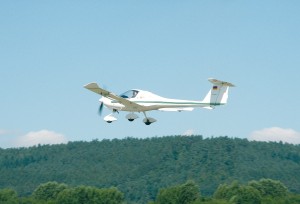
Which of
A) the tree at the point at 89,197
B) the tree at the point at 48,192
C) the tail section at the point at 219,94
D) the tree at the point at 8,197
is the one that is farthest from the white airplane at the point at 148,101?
the tree at the point at 48,192

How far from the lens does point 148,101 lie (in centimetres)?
5466

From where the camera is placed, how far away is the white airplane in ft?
170

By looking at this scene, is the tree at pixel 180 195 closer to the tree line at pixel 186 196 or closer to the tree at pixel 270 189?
the tree line at pixel 186 196

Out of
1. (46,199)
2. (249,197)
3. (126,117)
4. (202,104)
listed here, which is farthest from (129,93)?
(46,199)

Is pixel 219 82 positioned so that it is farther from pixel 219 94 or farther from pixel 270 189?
pixel 270 189

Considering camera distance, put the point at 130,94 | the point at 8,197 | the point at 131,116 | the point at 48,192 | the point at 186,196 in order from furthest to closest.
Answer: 1. the point at 48,192
2. the point at 8,197
3. the point at 186,196
4. the point at 130,94
5. the point at 131,116

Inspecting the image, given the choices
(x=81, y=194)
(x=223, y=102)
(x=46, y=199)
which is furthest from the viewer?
(x=46, y=199)

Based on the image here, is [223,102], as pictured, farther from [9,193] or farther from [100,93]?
[9,193]

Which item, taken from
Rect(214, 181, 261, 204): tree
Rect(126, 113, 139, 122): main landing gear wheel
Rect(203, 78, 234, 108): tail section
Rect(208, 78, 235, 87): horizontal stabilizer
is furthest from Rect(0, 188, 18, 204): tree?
Rect(208, 78, 235, 87): horizontal stabilizer

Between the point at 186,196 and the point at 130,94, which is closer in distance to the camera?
the point at 130,94

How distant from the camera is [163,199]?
508 feet

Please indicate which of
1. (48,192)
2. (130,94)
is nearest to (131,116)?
(130,94)

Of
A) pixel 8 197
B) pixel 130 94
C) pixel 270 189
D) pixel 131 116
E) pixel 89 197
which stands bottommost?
pixel 8 197

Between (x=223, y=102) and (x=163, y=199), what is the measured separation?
105m
